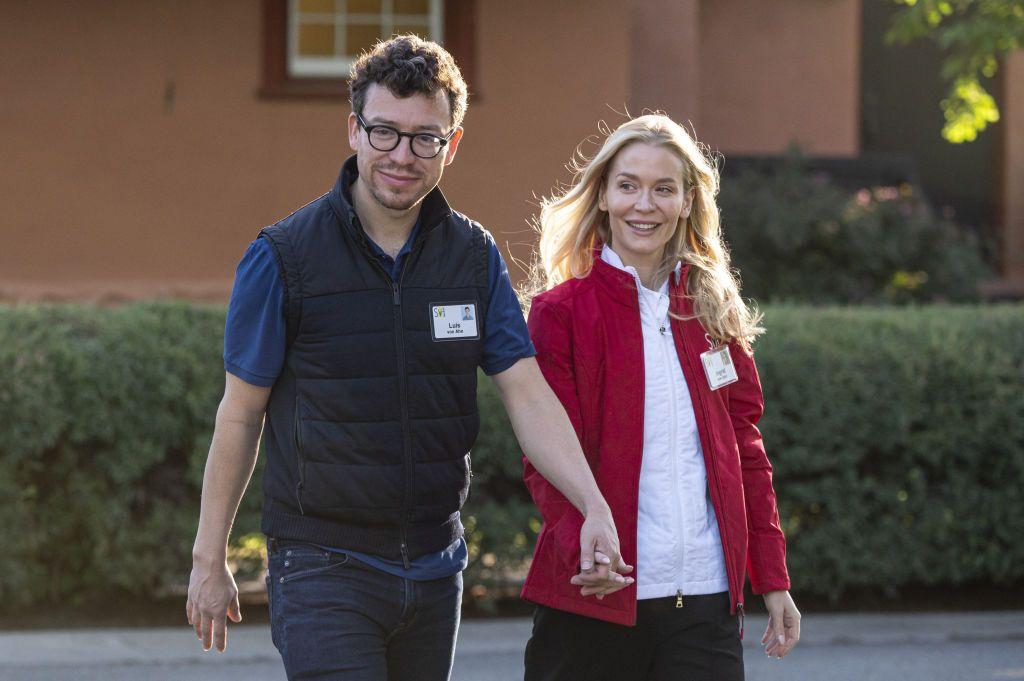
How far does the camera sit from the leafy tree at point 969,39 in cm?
949

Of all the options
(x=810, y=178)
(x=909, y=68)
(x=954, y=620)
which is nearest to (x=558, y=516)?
(x=954, y=620)

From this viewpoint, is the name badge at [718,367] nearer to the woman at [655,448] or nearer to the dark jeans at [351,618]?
the woman at [655,448]

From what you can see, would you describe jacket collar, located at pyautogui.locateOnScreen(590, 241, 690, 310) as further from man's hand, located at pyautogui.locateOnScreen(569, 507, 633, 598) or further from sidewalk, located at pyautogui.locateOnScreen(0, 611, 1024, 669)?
sidewalk, located at pyautogui.locateOnScreen(0, 611, 1024, 669)

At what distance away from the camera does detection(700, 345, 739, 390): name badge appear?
3271 millimetres

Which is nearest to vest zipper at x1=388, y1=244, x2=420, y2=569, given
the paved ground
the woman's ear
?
the woman's ear

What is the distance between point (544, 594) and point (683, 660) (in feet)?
1.15

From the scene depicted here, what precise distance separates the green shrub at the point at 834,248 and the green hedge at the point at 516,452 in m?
2.93

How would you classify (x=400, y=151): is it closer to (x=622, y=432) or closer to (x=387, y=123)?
(x=387, y=123)

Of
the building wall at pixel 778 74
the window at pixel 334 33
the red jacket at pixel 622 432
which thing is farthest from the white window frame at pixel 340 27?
the red jacket at pixel 622 432

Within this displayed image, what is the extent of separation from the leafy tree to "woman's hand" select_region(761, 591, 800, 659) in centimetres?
706

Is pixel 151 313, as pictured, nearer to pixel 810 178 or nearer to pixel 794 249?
pixel 794 249

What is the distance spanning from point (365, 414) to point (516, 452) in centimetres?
357

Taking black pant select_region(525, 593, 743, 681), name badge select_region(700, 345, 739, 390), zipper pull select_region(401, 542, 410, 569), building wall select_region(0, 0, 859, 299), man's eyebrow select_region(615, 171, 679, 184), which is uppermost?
building wall select_region(0, 0, 859, 299)

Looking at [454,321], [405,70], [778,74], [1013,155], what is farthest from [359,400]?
[1013,155]
